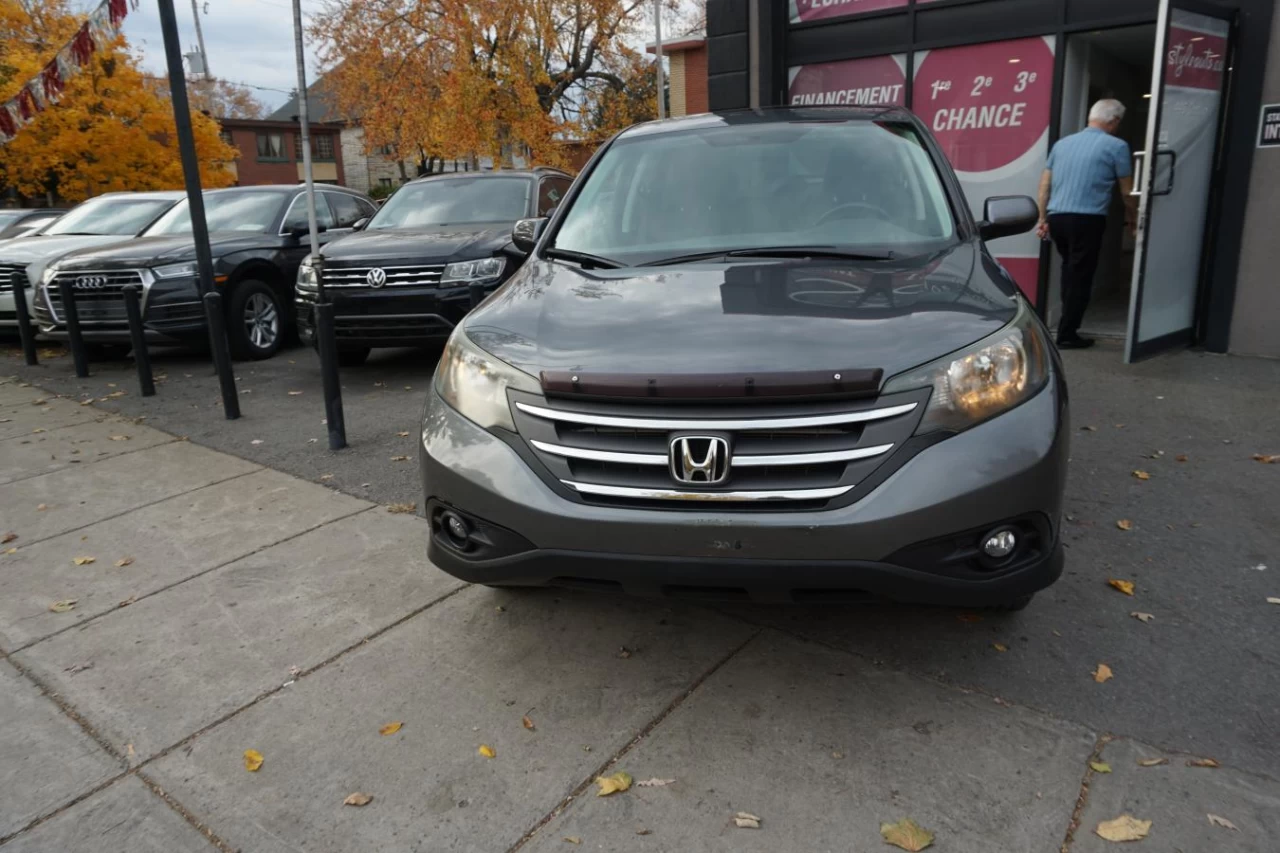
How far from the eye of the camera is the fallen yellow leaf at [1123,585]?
3.31m

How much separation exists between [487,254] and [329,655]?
4.39 m

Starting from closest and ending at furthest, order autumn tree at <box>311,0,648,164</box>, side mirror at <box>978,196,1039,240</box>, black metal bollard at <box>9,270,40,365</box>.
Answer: side mirror at <box>978,196,1039,240</box> < black metal bollard at <box>9,270,40,365</box> < autumn tree at <box>311,0,648,164</box>

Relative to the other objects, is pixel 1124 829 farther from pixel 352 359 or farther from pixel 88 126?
pixel 88 126

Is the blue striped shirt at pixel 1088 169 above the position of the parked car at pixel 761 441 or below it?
above

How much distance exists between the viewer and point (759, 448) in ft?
7.71

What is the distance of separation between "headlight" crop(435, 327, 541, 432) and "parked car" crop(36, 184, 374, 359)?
227 inches

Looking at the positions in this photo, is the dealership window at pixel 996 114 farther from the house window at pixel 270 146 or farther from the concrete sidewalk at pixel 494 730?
the house window at pixel 270 146

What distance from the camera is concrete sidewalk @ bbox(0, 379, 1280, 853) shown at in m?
2.26

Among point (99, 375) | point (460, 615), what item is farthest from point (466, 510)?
point (99, 375)

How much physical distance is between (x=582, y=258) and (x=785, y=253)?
0.77 m

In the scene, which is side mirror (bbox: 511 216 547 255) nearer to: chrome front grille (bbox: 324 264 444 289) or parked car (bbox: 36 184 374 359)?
chrome front grille (bbox: 324 264 444 289)

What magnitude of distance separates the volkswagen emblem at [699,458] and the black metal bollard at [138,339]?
6.28 metres

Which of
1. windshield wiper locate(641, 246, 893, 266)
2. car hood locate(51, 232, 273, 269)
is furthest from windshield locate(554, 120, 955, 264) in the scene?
car hood locate(51, 232, 273, 269)

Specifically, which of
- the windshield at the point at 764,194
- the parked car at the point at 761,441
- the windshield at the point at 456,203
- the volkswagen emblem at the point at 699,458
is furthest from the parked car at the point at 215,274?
the volkswagen emblem at the point at 699,458
